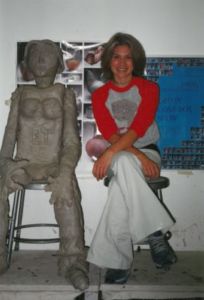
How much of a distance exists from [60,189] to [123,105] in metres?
0.66

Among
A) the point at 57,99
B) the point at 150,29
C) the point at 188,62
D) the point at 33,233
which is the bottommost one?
the point at 33,233

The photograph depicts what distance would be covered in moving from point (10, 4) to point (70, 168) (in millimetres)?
1232

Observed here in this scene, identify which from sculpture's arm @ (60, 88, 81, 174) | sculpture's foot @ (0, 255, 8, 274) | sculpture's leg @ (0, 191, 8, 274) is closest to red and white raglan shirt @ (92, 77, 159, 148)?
sculpture's arm @ (60, 88, 81, 174)

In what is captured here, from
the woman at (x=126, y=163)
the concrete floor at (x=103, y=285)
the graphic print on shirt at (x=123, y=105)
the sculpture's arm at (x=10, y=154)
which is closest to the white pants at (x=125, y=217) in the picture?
the woman at (x=126, y=163)

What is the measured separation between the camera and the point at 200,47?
7.99 feet

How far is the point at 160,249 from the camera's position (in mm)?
1879

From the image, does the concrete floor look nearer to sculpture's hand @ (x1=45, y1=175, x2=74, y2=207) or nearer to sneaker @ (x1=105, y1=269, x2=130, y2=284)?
sneaker @ (x1=105, y1=269, x2=130, y2=284)

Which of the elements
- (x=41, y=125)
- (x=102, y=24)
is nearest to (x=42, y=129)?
(x=41, y=125)

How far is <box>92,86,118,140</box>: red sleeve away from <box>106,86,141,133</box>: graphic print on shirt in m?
0.04

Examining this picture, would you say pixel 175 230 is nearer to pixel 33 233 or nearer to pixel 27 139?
pixel 33 233

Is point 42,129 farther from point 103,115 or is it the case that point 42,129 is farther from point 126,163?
point 126,163

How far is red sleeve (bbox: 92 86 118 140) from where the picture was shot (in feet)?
7.09

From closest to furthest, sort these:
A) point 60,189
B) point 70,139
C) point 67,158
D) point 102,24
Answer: point 60,189, point 67,158, point 70,139, point 102,24

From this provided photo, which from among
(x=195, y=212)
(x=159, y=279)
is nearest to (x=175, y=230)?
(x=195, y=212)
